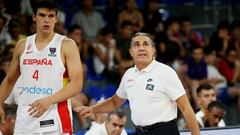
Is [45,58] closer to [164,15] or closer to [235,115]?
[235,115]

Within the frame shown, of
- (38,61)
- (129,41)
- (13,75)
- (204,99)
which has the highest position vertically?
(38,61)

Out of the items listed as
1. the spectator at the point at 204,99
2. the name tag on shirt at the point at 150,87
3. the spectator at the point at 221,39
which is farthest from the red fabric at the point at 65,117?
the spectator at the point at 221,39

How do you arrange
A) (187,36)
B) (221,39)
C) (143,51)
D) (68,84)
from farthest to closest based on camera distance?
(187,36)
(221,39)
(143,51)
(68,84)

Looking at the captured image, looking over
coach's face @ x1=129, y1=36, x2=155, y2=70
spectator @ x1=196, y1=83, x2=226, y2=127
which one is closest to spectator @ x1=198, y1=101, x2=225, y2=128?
spectator @ x1=196, y1=83, x2=226, y2=127

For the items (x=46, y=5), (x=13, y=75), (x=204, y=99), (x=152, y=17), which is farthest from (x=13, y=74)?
(x=152, y=17)

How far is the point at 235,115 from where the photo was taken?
12820mm

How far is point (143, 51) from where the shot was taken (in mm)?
7105

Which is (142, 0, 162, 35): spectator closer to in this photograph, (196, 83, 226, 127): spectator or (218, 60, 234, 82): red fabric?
(218, 60, 234, 82): red fabric

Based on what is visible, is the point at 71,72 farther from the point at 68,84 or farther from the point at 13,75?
the point at 13,75

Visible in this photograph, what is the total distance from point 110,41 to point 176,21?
59.5 inches

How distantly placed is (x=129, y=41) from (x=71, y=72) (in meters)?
6.40

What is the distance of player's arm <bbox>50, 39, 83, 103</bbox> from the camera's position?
6680 millimetres

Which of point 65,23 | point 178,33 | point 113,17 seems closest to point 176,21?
point 178,33

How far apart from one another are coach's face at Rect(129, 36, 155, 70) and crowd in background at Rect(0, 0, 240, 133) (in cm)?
414
